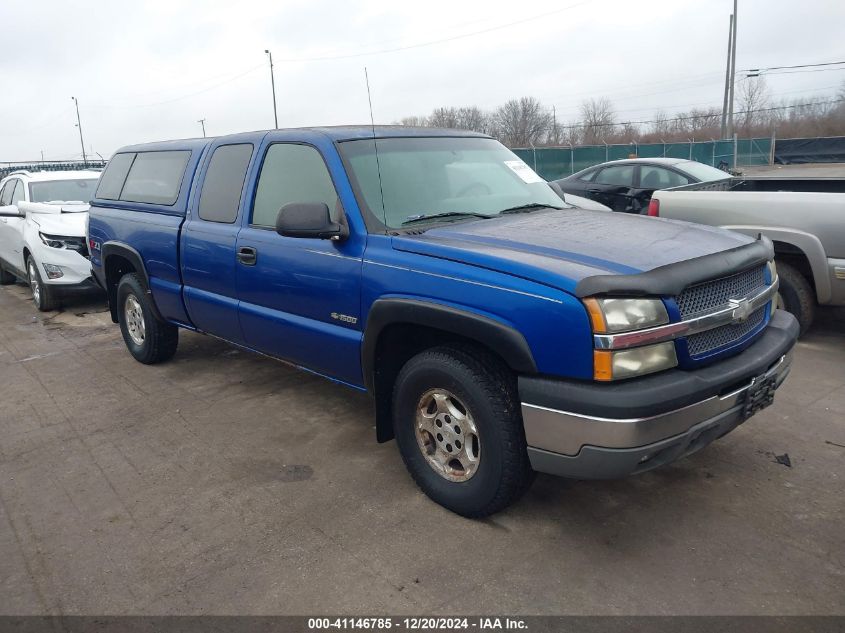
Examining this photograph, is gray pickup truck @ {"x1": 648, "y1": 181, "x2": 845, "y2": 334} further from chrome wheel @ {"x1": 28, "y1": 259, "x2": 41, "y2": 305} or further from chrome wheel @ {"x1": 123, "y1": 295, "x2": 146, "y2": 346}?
chrome wheel @ {"x1": 28, "y1": 259, "x2": 41, "y2": 305}

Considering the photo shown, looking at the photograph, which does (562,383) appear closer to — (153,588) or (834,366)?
(153,588)

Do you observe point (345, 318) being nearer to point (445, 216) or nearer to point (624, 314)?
point (445, 216)

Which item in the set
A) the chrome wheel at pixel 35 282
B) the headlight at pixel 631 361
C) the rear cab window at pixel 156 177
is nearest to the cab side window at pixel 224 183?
the rear cab window at pixel 156 177

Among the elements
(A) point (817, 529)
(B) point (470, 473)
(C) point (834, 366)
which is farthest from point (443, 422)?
(C) point (834, 366)

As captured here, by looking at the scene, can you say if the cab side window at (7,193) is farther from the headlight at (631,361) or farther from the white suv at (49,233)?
the headlight at (631,361)

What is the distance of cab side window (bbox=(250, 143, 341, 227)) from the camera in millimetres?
3850

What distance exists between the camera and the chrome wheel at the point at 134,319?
5.87 meters

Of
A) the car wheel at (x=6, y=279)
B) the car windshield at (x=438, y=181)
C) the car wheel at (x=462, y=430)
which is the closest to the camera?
the car wheel at (x=462, y=430)

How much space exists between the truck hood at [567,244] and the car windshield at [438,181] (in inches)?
7.8

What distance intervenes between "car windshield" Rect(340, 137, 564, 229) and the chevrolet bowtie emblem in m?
1.42

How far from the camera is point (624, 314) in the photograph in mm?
2660

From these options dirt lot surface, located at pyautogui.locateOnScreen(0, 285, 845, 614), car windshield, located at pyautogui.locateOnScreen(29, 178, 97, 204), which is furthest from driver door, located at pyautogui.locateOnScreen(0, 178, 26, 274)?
dirt lot surface, located at pyautogui.locateOnScreen(0, 285, 845, 614)

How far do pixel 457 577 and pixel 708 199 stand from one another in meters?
4.56

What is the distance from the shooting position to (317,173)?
3.91 m
